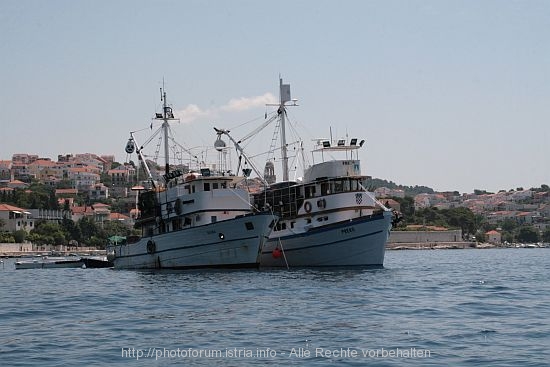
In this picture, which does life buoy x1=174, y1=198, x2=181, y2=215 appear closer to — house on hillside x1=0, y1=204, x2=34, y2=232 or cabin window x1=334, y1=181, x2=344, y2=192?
cabin window x1=334, y1=181, x2=344, y2=192

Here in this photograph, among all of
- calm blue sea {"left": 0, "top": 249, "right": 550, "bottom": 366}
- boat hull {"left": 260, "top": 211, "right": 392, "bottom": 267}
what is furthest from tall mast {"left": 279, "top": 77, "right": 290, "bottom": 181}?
calm blue sea {"left": 0, "top": 249, "right": 550, "bottom": 366}

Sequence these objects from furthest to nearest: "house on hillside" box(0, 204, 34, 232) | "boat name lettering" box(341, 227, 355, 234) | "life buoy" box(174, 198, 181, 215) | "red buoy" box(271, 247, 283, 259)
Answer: "house on hillside" box(0, 204, 34, 232)
"life buoy" box(174, 198, 181, 215)
"red buoy" box(271, 247, 283, 259)
"boat name lettering" box(341, 227, 355, 234)

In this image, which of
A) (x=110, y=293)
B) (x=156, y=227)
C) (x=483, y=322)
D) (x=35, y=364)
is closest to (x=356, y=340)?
(x=483, y=322)

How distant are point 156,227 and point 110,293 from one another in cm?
2171

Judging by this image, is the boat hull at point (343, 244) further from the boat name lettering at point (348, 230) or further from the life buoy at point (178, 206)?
the life buoy at point (178, 206)

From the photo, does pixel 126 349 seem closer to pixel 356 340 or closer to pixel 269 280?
pixel 356 340

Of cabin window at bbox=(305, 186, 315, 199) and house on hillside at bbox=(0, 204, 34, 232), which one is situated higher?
house on hillside at bbox=(0, 204, 34, 232)

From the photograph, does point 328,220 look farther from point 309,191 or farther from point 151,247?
point 151,247

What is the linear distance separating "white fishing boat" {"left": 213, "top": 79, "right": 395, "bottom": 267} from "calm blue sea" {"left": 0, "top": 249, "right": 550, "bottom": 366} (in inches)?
440

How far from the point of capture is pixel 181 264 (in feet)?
176

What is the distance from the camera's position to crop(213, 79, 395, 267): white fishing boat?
51.0 m

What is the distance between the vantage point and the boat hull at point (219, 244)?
1991 inches

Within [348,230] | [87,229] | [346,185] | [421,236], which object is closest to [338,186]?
[346,185]

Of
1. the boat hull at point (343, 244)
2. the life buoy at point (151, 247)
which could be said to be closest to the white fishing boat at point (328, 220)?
the boat hull at point (343, 244)
